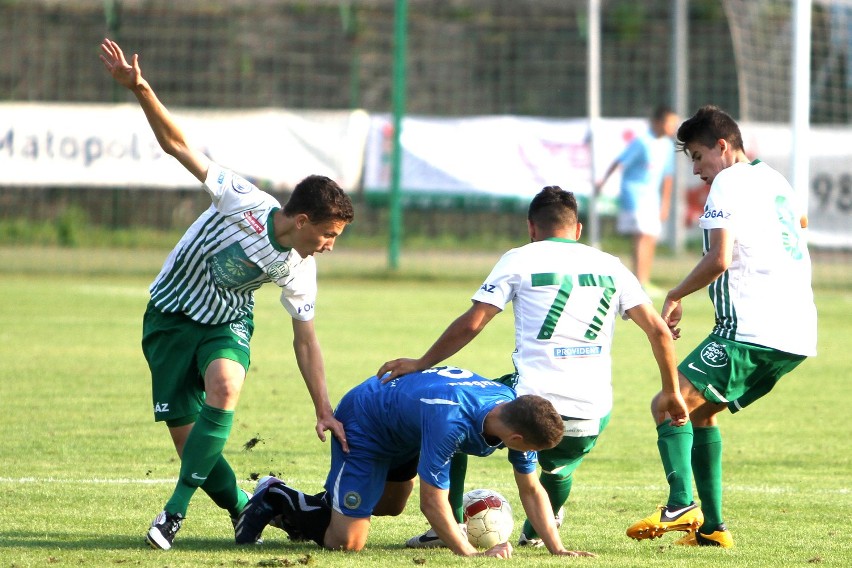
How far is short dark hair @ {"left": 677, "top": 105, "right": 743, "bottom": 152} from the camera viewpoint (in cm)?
563

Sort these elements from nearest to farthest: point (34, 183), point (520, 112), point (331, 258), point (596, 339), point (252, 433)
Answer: point (596, 339) → point (252, 433) → point (34, 183) → point (331, 258) → point (520, 112)

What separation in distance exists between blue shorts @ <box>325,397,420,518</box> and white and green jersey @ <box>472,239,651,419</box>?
2.07 feet

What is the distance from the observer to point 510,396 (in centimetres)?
511

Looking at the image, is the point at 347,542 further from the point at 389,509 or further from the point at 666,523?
the point at 666,523

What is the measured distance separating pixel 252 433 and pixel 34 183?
10401 mm

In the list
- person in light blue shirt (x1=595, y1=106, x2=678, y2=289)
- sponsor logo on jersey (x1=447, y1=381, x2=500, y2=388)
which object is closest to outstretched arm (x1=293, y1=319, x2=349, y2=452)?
sponsor logo on jersey (x1=447, y1=381, x2=500, y2=388)

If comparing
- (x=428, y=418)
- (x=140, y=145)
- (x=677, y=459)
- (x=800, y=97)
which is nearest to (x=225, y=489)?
(x=428, y=418)

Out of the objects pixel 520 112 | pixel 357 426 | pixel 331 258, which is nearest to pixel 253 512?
pixel 357 426

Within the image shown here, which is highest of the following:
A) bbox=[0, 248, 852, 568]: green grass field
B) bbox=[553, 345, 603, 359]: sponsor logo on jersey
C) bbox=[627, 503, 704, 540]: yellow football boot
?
bbox=[553, 345, 603, 359]: sponsor logo on jersey

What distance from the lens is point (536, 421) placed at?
4.66 meters

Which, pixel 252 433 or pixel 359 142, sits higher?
pixel 359 142

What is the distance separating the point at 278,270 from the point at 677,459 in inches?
69.6

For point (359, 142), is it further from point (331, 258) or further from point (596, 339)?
point (596, 339)

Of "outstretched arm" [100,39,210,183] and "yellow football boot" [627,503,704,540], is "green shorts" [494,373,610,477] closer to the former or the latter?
"yellow football boot" [627,503,704,540]
